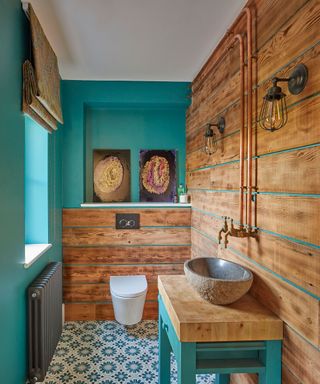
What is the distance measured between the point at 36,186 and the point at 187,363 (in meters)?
1.78

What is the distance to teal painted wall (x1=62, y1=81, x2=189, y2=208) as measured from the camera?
9.81 ft

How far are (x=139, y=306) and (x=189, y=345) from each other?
4.54 feet

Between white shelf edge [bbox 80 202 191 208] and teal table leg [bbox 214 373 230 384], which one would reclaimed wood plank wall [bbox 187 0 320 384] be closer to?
teal table leg [bbox 214 373 230 384]

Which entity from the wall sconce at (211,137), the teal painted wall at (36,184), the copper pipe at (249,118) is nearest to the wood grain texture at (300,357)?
the copper pipe at (249,118)

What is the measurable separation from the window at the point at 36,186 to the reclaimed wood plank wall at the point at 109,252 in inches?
22.0

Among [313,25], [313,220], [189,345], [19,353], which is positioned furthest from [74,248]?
[313,25]

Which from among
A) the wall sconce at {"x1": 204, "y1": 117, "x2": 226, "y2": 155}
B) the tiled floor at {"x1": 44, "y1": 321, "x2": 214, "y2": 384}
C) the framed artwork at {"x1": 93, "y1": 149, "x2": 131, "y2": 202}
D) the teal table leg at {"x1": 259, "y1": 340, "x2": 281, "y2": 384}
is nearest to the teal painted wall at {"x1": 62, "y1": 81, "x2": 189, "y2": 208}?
the framed artwork at {"x1": 93, "y1": 149, "x2": 131, "y2": 202}

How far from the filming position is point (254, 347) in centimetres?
132

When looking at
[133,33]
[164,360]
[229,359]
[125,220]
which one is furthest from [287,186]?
[125,220]

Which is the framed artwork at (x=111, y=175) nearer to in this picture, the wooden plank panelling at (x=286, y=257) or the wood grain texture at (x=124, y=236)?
the wood grain texture at (x=124, y=236)

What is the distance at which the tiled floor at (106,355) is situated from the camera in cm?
209

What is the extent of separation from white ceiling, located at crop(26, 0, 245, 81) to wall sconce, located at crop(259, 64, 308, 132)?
821 millimetres

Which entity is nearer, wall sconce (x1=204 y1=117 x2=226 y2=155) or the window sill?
Answer: the window sill

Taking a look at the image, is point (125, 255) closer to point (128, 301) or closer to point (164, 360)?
point (128, 301)
